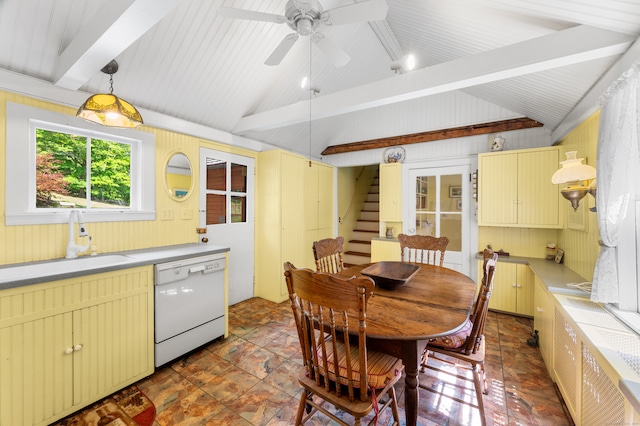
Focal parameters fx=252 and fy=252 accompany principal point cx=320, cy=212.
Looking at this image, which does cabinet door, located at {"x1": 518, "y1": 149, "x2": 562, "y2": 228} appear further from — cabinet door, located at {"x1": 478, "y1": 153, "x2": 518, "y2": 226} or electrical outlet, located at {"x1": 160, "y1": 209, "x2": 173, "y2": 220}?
electrical outlet, located at {"x1": 160, "y1": 209, "x2": 173, "y2": 220}

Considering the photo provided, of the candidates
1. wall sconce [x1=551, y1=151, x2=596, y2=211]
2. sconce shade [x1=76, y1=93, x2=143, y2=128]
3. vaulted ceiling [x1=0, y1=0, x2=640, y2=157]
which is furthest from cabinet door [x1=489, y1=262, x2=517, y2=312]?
sconce shade [x1=76, y1=93, x2=143, y2=128]

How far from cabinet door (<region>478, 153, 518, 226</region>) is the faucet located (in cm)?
457

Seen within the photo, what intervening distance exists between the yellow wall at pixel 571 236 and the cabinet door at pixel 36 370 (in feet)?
13.8

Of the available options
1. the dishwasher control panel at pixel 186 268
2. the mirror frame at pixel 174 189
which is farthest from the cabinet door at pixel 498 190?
the mirror frame at pixel 174 189

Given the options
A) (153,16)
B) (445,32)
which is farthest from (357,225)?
(153,16)

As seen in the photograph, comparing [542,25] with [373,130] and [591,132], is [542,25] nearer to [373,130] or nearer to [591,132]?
[591,132]

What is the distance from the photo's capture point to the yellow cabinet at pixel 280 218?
3.87 m

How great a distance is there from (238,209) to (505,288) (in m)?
3.88

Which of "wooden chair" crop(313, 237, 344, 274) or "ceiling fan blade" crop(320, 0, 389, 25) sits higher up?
"ceiling fan blade" crop(320, 0, 389, 25)

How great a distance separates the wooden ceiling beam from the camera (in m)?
3.55

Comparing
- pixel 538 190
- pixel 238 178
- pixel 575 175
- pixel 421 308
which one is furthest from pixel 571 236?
pixel 238 178

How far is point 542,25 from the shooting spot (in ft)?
5.98

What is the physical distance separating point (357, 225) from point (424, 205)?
209 cm

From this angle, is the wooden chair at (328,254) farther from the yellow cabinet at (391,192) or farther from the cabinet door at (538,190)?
the cabinet door at (538,190)
